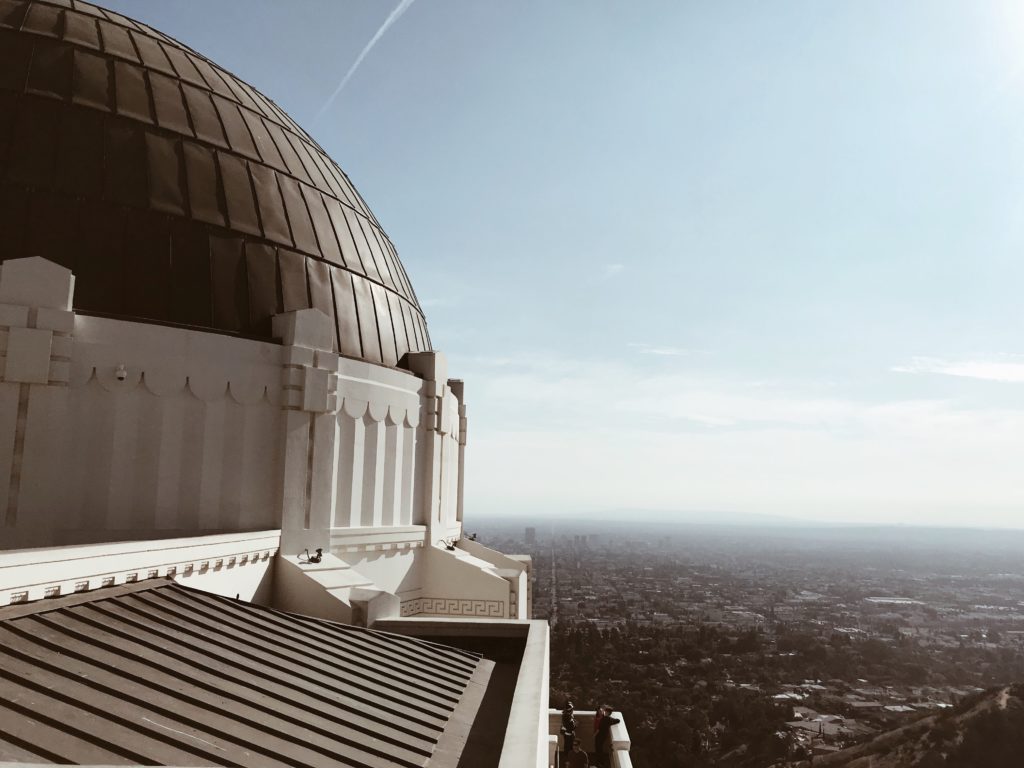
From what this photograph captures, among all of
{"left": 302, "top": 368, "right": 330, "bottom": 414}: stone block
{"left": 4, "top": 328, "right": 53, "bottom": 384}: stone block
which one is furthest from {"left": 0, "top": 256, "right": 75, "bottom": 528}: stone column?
{"left": 302, "top": 368, "right": 330, "bottom": 414}: stone block

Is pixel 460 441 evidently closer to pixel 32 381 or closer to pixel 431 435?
pixel 431 435

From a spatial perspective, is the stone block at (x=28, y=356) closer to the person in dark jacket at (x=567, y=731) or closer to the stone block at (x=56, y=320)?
the stone block at (x=56, y=320)

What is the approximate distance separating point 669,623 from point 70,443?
6496 cm

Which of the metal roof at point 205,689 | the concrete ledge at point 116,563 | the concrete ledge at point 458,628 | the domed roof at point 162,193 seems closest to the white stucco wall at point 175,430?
the domed roof at point 162,193

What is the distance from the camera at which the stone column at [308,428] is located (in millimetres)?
12836

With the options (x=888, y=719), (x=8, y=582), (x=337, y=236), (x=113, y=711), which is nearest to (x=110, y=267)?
(x=337, y=236)

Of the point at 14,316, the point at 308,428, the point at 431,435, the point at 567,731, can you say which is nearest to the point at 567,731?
the point at 567,731

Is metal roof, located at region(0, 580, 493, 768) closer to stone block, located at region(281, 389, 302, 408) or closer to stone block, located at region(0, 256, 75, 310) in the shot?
stone block, located at region(281, 389, 302, 408)

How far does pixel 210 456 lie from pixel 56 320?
115 inches

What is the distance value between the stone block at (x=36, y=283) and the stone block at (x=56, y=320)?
0.32 feet

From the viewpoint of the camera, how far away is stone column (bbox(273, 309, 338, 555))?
505 inches

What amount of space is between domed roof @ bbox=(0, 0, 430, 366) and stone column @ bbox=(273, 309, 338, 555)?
76cm

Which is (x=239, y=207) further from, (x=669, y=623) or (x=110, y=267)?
(x=669, y=623)

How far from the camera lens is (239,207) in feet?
46.2
